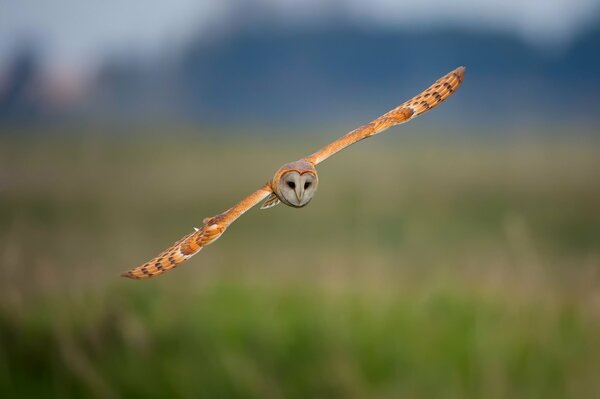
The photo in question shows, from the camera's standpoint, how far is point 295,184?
2082mm

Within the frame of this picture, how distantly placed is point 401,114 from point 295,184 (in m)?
0.44

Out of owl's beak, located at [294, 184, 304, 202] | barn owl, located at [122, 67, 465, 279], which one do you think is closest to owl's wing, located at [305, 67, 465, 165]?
barn owl, located at [122, 67, 465, 279]

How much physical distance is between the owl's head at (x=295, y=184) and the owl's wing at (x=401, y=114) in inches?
2.8

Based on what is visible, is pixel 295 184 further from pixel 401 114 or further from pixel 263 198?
pixel 401 114

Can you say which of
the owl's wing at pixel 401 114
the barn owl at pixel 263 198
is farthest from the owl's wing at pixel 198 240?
the owl's wing at pixel 401 114

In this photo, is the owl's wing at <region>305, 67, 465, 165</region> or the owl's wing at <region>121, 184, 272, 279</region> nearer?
the owl's wing at <region>121, 184, 272, 279</region>

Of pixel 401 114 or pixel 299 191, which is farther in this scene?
pixel 401 114

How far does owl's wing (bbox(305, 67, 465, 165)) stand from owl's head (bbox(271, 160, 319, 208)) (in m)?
0.07

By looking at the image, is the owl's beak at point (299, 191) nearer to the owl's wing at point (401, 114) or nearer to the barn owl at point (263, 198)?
the barn owl at point (263, 198)

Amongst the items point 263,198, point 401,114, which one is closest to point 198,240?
point 263,198

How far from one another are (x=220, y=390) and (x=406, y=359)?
1081mm

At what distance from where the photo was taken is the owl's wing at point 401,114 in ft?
7.17

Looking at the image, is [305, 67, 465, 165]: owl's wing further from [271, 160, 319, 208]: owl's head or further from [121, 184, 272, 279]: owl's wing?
[121, 184, 272, 279]: owl's wing

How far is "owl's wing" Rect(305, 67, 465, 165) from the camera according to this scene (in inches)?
86.0
